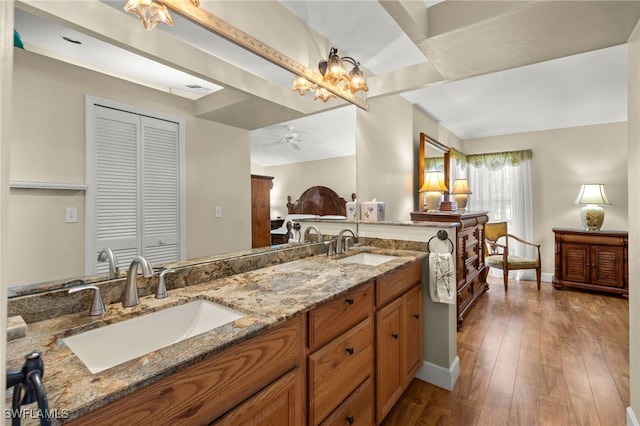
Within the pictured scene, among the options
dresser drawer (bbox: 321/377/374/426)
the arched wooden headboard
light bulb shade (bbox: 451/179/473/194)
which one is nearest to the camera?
dresser drawer (bbox: 321/377/374/426)

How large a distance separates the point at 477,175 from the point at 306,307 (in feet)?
15.6

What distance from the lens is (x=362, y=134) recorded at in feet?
7.91

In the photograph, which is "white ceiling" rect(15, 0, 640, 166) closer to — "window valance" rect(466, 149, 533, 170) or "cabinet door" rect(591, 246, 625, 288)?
"window valance" rect(466, 149, 533, 170)

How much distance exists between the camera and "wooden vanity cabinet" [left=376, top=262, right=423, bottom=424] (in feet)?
4.96

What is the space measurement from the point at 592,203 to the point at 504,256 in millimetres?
1294

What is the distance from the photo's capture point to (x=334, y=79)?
1.99m

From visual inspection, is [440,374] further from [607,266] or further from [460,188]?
[607,266]

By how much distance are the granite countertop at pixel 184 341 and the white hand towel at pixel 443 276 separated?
1.42 feet

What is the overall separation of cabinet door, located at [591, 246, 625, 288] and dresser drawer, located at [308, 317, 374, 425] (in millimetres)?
3962

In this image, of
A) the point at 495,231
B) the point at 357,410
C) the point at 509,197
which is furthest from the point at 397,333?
the point at 509,197

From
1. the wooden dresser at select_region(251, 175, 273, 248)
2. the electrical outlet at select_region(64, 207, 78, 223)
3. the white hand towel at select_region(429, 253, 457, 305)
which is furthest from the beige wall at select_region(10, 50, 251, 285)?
the white hand towel at select_region(429, 253, 457, 305)

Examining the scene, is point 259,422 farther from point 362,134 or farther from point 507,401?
point 362,134

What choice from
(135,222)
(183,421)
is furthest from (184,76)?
(183,421)

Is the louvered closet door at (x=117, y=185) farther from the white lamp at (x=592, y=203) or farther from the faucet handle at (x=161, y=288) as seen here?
the white lamp at (x=592, y=203)
